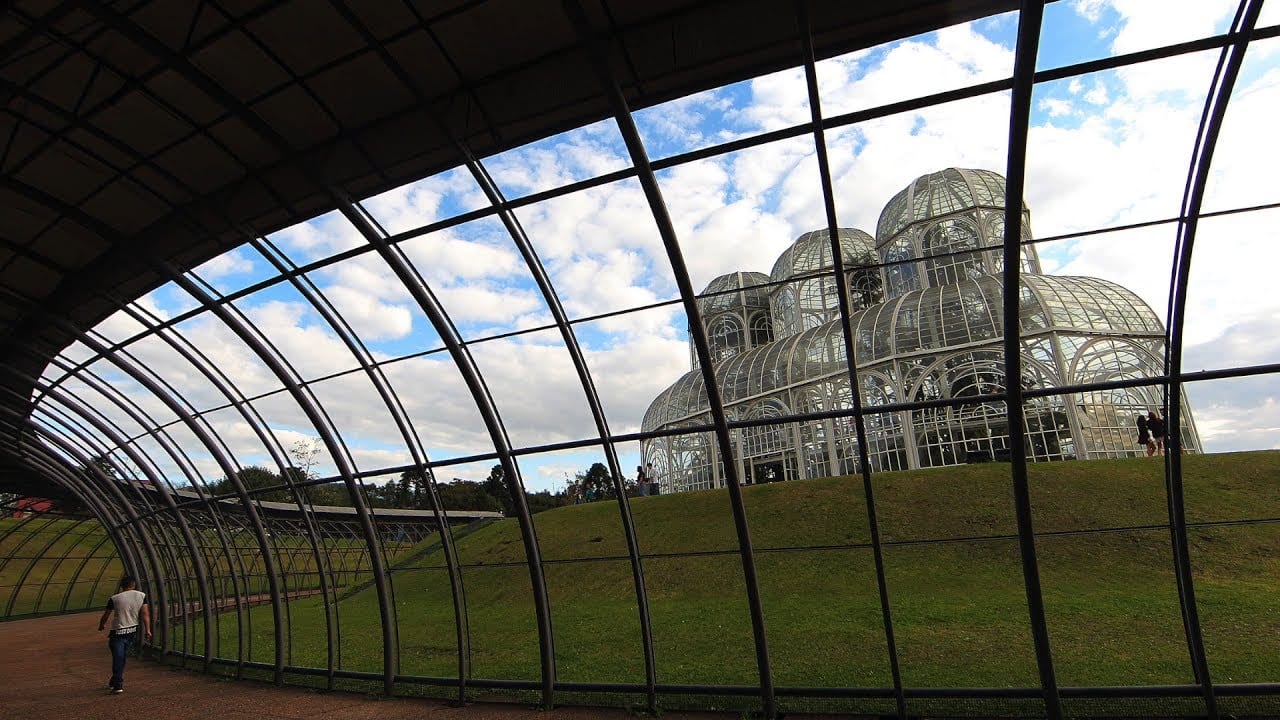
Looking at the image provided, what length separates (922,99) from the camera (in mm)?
7672

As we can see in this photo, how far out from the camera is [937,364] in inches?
1337

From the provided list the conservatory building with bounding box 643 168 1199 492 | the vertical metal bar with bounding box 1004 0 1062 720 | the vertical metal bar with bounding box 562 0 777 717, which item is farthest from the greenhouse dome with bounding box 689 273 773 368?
→ the vertical metal bar with bounding box 1004 0 1062 720

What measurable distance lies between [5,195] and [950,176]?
51.4m

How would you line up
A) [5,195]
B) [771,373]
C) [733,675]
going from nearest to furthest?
[5,195], [733,675], [771,373]

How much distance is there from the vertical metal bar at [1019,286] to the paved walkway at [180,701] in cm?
550

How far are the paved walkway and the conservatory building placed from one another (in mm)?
14099

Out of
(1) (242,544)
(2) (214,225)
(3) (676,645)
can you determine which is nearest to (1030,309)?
(3) (676,645)

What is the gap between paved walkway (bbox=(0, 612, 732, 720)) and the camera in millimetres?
12609

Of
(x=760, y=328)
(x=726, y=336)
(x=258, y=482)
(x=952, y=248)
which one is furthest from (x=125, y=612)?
(x=258, y=482)

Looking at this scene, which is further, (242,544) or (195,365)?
(242,544)

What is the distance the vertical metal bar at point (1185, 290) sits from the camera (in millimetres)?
6984

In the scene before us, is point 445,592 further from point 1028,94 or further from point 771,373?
point 1028,94

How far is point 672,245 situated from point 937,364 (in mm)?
29543

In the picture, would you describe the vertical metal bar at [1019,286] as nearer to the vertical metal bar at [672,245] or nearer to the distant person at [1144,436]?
the vertical metal bar at [672,245]
